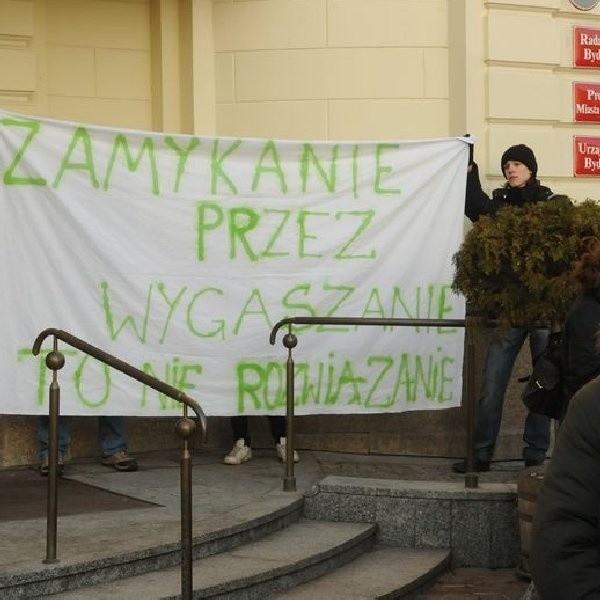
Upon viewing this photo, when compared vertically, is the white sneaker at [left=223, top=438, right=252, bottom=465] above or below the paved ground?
above

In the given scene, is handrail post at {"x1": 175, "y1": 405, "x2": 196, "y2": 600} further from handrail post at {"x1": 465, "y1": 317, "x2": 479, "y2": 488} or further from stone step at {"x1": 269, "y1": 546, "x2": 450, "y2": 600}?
handrail post at {"x1": 465, "y1": 317, "x2": 479, "y2": 488}

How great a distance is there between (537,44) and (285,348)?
3.01 m

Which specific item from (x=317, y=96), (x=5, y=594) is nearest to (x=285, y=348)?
(x=317, y=96)

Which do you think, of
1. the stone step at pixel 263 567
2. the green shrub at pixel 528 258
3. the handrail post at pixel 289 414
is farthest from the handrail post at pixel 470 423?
→ the handrail post at pixel 289 414

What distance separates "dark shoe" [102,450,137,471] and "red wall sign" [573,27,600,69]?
4243 mm

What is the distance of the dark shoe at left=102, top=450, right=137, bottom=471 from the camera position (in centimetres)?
777

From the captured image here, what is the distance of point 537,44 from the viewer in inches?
366

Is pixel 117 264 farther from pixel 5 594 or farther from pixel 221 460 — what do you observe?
pixel 5 594

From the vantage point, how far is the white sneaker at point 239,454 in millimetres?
8195

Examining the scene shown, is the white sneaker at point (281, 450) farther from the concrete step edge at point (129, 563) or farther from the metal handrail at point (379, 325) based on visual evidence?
the concrete step edge at point (129, 563)

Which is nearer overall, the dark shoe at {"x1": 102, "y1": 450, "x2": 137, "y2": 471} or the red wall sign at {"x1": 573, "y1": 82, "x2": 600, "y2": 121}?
the dark shoe at {"x1": 102, "y1": 450, "x2": 137, "y2": 471}

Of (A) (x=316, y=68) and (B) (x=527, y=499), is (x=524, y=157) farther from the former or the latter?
(B) (x=527, y=499)

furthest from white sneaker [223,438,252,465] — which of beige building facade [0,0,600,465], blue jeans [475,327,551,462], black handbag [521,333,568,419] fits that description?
black handbag [521,333,568,419]

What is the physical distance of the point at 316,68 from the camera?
9.20 meters
